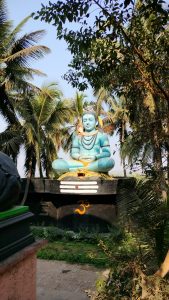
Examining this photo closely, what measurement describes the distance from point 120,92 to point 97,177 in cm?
471

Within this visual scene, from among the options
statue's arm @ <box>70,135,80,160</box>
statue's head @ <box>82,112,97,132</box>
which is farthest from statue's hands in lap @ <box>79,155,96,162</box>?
statue's head @ <box>82,112,97,132</box>

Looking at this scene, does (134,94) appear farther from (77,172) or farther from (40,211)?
(40,211)

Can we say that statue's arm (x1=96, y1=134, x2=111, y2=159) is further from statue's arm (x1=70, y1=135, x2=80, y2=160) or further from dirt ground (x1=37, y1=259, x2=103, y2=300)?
dirt ground (x1=37, y1=259, x2=103, y2=300)

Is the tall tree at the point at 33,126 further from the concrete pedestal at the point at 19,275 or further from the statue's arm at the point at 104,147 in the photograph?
the concrete pedestal at the point at 19,275

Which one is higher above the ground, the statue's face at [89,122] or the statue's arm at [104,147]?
the statue's face at [89,122]

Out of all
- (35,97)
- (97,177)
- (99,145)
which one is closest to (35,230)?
(97,177)

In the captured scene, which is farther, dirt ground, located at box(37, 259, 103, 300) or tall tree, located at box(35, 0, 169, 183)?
dirt ground, located at box(37, 259, 103, 300)

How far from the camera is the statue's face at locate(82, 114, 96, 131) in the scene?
454 inches

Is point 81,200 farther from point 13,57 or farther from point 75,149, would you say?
point 13,57

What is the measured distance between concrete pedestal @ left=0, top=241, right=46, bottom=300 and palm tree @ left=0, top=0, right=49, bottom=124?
11879 millimetres

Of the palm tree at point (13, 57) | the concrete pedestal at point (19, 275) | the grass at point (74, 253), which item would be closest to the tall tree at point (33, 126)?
the palm tree at point (13, 57)

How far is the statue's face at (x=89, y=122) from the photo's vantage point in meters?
11.5

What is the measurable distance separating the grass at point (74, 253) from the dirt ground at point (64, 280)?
20cm

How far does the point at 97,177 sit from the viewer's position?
10023mm
